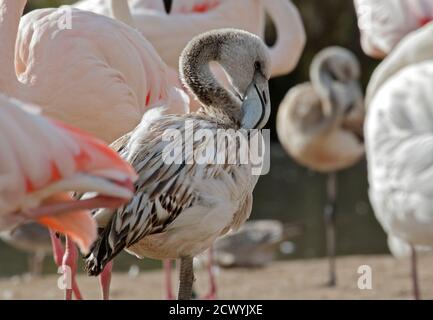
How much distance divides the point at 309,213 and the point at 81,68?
25.9 ft

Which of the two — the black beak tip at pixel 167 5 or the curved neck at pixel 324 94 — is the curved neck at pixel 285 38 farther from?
the curved neck at pixel 324 94

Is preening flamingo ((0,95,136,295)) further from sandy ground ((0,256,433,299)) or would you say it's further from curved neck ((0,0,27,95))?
sandy ground ((0,256,433,299))

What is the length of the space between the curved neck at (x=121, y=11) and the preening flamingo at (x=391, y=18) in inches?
60.0

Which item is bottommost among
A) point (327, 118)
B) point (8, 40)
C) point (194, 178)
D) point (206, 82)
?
point (327, 118)

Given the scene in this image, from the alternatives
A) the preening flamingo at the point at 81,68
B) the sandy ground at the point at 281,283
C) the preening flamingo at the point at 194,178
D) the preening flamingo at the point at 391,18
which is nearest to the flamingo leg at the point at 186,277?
the preening flamingo at the point at 194,178

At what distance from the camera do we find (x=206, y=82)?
4.29 meters

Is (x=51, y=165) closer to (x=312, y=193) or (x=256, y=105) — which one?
(x=256, y=105)

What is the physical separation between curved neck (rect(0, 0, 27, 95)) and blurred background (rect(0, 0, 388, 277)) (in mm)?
5204

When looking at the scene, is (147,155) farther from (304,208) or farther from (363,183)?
(363,183)

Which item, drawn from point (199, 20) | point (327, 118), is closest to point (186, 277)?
point (199, 20)

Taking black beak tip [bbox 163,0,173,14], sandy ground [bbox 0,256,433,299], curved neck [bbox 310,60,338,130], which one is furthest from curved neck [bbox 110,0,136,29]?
curved neck [bbox 310,60,338,130]

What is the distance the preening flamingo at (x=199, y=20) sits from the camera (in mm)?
6297

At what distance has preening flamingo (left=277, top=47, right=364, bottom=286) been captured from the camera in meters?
10.2

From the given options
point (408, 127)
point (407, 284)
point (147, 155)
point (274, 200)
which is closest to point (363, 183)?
point (274, 200)
